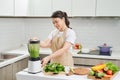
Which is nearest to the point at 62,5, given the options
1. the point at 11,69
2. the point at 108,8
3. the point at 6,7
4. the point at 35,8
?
the point at 35,8

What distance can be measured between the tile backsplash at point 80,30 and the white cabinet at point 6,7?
0.88 ft

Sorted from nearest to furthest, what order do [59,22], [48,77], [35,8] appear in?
[48,77] < [59,22] < [35,8]

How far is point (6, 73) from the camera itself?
105 inches

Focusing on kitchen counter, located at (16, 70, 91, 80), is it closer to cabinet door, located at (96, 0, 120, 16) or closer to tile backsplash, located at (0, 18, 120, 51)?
tile backsplash, located at (0, 18, 120, 51)

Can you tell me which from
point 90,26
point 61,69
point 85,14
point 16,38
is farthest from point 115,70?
point 16,38

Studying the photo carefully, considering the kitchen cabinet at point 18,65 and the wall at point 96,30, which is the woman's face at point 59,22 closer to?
the kitchen cabinet at point 18,65

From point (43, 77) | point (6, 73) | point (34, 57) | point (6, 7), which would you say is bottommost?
point (6, 73)

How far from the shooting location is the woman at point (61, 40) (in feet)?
7.89

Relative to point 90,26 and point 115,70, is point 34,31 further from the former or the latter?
point 115,70

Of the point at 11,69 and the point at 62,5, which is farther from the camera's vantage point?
the point at 62,5

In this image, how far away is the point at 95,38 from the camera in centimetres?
354

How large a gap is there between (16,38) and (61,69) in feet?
6.13

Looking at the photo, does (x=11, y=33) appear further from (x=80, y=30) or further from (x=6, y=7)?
(x=80, y=30)

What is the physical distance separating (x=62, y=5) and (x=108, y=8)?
691 millimetres
